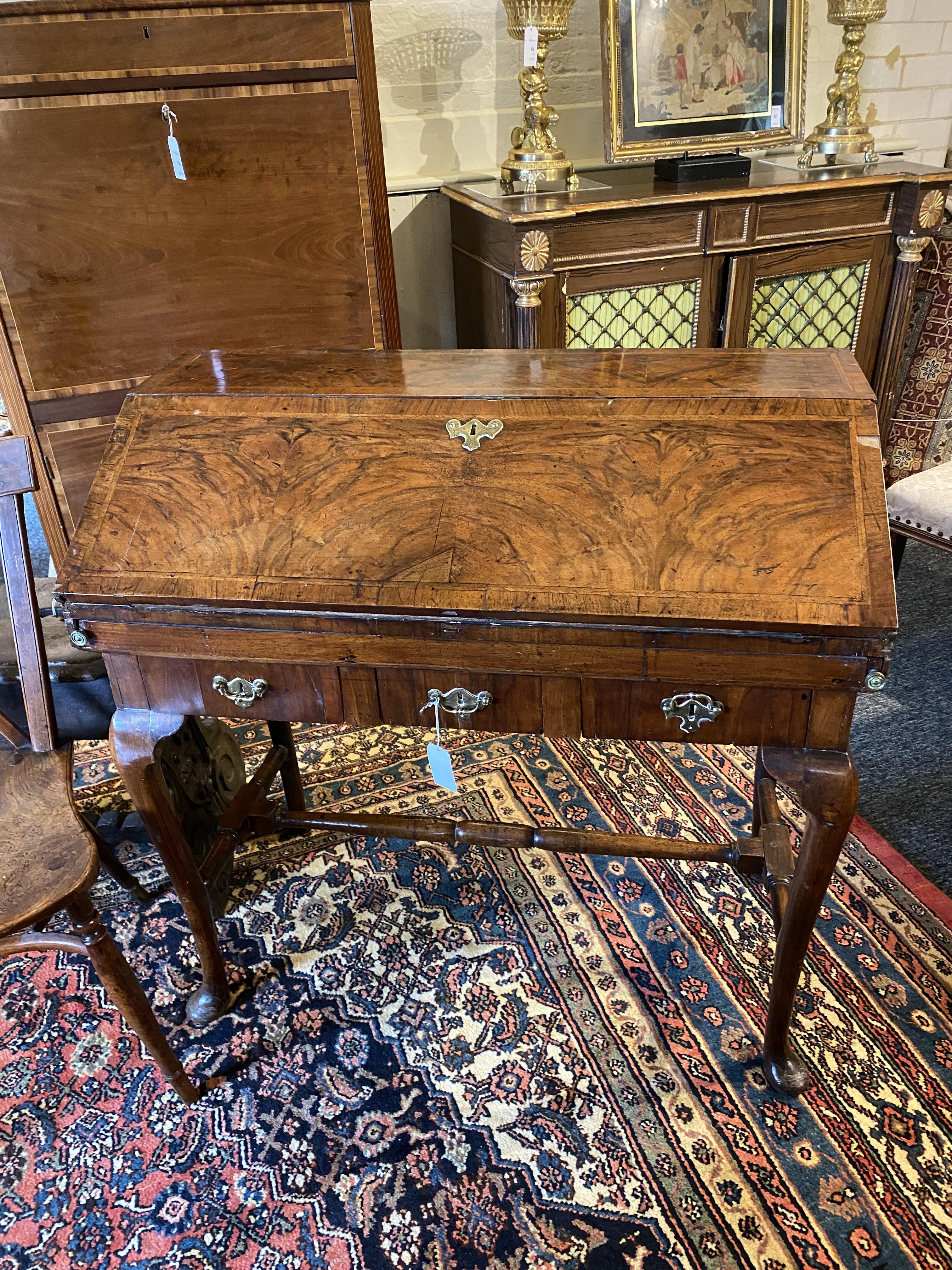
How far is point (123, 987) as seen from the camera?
71.4 inches

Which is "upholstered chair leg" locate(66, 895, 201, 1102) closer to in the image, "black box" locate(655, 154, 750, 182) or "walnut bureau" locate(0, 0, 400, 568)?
"walnut bureau" locate(0, 0, 400, 568)

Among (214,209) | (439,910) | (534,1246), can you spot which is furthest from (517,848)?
(214,209)

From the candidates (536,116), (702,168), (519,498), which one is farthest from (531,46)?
(519,498)

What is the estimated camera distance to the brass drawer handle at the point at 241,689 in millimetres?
1783

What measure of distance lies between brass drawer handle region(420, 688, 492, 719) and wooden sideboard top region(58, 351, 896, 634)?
190mm

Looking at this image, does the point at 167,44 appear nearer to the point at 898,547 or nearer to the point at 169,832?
the point at 169,832

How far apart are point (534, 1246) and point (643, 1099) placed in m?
0.38

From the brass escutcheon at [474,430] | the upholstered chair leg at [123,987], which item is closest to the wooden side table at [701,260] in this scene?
the brass escutcheon at [474,430]

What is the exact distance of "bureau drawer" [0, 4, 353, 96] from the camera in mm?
2516

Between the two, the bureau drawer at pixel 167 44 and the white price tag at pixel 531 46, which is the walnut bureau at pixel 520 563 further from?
the white price tag at pixel 531 46

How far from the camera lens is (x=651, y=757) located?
298 cm

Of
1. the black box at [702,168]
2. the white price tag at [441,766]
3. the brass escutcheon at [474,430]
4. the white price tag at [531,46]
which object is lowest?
the white price tag at [441,766]

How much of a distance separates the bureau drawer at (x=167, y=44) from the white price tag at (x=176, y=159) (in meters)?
0.17

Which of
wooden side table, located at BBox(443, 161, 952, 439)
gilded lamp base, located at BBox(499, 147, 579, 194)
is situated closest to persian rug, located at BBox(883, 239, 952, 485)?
wooden side table, located at BBox(443, 161, 952, 439)
